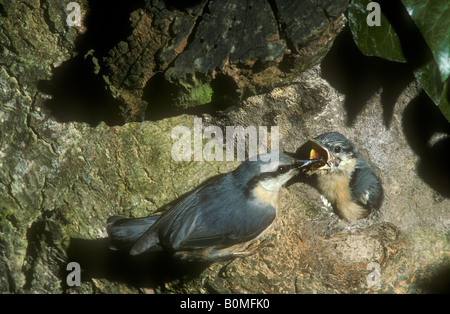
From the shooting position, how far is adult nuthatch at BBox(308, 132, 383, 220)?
2672mm

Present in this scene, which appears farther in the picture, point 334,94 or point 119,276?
point 119,276

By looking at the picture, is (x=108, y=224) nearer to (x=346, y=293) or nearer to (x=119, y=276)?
(x=119, y=276)

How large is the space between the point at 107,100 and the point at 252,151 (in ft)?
3.15

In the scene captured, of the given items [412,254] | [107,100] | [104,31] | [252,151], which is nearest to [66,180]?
[107,100]

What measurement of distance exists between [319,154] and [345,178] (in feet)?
0.82

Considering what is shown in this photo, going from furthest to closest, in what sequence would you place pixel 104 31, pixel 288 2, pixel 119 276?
pixel 119 276 → pixel 104 31 → pixel 288 2

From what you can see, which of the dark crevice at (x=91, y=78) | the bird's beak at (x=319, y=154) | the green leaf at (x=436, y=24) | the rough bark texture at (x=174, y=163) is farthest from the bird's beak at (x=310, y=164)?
the dark crevice at (x=91, y=78)

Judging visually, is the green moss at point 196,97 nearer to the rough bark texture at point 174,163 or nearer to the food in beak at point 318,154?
the rough bark texture at point 174,163

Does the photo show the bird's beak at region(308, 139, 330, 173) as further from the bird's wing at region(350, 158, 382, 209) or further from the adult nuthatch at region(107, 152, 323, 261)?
the bird's wing at region(350, 158, 382, 209)

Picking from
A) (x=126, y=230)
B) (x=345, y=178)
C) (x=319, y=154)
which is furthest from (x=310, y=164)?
(x=126, y=230)

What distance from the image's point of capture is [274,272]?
2643 mm

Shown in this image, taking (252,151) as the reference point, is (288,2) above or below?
above

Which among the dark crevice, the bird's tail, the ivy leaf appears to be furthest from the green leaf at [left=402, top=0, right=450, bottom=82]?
the bird's tail

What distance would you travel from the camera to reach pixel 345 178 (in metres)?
2.80
